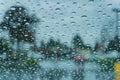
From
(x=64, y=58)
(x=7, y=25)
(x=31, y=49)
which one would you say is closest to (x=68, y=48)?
(x=64, y=58)

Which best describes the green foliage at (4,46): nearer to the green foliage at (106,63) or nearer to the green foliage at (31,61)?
the green foliage at (31,61)

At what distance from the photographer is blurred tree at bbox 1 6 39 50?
345 centimetres

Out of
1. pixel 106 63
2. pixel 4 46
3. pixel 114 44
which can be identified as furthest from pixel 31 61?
pixel 114 44

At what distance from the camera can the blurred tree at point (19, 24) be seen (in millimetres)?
3445

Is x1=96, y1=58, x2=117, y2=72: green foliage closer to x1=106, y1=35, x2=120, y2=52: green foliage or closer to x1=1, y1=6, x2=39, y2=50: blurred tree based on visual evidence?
x1=106, y1=35, x2=120, y2=52: green foliage

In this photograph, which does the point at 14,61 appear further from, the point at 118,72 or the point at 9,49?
the point at 118,72

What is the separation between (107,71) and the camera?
349 cm

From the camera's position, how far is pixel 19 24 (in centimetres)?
365

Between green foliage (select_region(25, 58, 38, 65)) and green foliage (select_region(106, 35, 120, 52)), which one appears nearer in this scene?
green foliage (select_region(25, 58, 38, 65))

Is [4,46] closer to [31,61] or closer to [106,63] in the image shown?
[31,61]

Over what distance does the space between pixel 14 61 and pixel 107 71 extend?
1018mm

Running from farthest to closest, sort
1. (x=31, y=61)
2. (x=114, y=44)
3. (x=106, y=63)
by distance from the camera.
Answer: (x=114, y=44) < (x=106, y=63) < (x=31, y=61)

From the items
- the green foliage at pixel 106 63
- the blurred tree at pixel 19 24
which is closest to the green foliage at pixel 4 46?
the blurred tree at pixel 19 24

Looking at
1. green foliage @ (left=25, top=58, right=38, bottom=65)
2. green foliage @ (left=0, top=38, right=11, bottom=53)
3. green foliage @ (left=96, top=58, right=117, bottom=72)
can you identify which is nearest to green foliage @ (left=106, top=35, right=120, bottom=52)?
green foliage @ (left=96, top=58, right=117, bottom=72)
